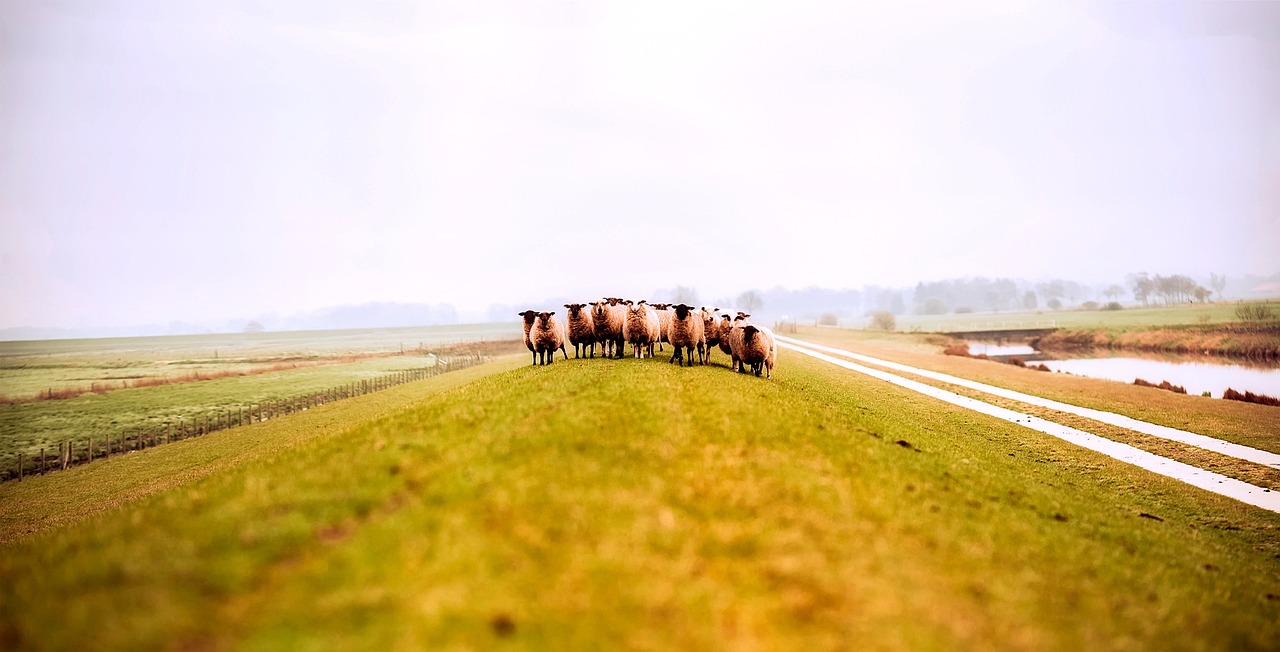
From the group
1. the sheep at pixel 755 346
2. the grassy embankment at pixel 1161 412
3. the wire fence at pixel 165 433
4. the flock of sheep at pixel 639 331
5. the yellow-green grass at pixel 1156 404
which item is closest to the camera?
the grassy embankment at pixel 1161 412

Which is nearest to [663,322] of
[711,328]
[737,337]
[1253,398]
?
[711,328]

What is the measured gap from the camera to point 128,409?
127 ft

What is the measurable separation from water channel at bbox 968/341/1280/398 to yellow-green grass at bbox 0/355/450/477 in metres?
68.4

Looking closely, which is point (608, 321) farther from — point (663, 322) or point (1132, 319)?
point (1132, 319)

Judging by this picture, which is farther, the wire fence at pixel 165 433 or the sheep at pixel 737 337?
the wire fence at pixel 165 433

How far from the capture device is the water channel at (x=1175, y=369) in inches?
1437

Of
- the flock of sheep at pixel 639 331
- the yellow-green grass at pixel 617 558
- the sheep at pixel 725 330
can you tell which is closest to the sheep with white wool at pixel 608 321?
the flock of sheep at pixel 639 331

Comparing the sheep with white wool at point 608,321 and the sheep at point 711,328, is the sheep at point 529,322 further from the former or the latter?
the sheep at point 711,328

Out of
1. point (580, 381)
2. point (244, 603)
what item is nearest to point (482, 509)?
point (244, 603)

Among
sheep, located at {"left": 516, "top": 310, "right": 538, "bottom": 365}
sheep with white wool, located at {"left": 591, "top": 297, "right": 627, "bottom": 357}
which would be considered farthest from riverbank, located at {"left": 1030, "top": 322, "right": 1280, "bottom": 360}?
sheep, located at {"left": 516, "top": 310, "right": 538, "bottom": 365}

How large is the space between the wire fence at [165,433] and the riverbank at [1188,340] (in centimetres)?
8345

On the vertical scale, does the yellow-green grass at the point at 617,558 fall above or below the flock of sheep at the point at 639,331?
below

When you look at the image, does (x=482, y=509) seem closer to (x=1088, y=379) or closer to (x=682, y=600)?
(x=682, y=600)

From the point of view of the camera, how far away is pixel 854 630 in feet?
15.7
